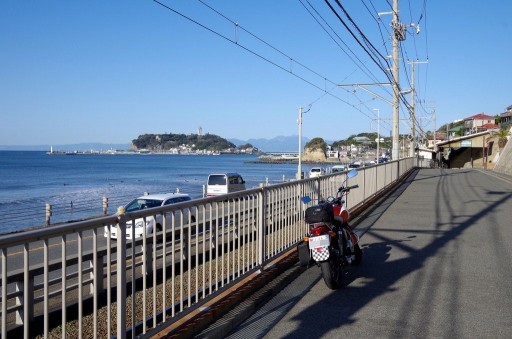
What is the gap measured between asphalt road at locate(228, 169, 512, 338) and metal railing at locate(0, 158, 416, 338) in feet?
2.32

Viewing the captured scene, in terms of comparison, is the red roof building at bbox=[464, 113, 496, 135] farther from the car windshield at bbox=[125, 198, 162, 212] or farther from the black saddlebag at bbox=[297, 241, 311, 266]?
the black saddlebag at bbox=[297, 241, 311, 266]

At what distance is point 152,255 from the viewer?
4508 millimetres

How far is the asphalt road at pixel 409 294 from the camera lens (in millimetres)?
4977

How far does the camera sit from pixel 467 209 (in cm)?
1527

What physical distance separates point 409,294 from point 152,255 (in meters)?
3.37

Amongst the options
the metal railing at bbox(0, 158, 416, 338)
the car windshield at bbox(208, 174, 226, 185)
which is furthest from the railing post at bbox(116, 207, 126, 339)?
the car windshield at bbox(208, 174, 226, 185)

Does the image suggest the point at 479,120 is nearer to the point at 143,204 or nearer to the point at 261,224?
the point at 143,204

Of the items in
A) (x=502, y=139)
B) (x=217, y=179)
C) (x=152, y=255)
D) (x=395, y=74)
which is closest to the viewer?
(x=152, y=255)

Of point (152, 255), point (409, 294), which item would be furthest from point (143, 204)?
point (152, 255)

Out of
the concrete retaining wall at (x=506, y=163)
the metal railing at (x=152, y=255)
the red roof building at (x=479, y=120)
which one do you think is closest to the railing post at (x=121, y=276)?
the metal railing at (x=152, y=255)

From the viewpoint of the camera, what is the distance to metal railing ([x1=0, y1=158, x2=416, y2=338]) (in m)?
3.37

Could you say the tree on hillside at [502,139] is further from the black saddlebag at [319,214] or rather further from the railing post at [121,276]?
the railing post at [121,276]

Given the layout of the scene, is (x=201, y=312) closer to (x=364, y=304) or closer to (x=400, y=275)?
(x=364, y=304)

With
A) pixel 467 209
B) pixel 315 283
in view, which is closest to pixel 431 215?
pixel 467 209
